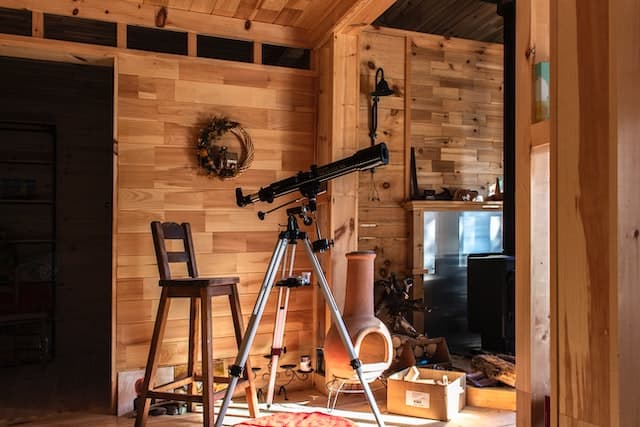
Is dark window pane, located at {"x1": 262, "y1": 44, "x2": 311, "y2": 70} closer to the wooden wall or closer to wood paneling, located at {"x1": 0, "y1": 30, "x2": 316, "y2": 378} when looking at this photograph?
wood paneling, located at {"x1": 0, "y1": 30, "x2": 316, "y2": 378}

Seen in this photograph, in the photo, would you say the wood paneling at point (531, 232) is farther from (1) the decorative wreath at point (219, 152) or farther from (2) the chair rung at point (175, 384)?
(1) the decorative wreath at point (219, 152)

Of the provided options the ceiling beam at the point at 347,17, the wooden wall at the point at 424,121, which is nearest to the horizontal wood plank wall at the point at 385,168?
the wooden wall at the point at 424,121

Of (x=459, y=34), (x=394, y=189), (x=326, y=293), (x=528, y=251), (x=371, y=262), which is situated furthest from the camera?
(x=459, y=34)

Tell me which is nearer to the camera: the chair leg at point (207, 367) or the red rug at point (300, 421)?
the chair leg at point (207, 367)

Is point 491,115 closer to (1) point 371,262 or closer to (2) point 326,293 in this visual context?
(1) point 371,262

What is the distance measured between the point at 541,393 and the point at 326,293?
128 centimetres

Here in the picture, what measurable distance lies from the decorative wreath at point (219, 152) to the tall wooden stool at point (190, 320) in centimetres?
43

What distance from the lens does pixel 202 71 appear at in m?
3.21

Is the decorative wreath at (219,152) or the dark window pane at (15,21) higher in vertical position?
the dark window pane at (15,21)

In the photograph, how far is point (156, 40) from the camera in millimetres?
3143

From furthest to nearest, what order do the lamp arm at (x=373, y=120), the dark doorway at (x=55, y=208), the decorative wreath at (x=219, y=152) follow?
the dark doorway at (x=55, y=208) → the lamp arm at (x=373, y=120) → the decorative wreath at (x=219, y=152)

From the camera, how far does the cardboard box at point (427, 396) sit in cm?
276

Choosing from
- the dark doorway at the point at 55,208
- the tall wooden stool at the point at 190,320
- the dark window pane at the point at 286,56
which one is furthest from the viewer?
the dark doorway at the point at 55,208

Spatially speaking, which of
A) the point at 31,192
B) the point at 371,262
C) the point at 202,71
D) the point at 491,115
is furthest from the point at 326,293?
the point at 31,192
